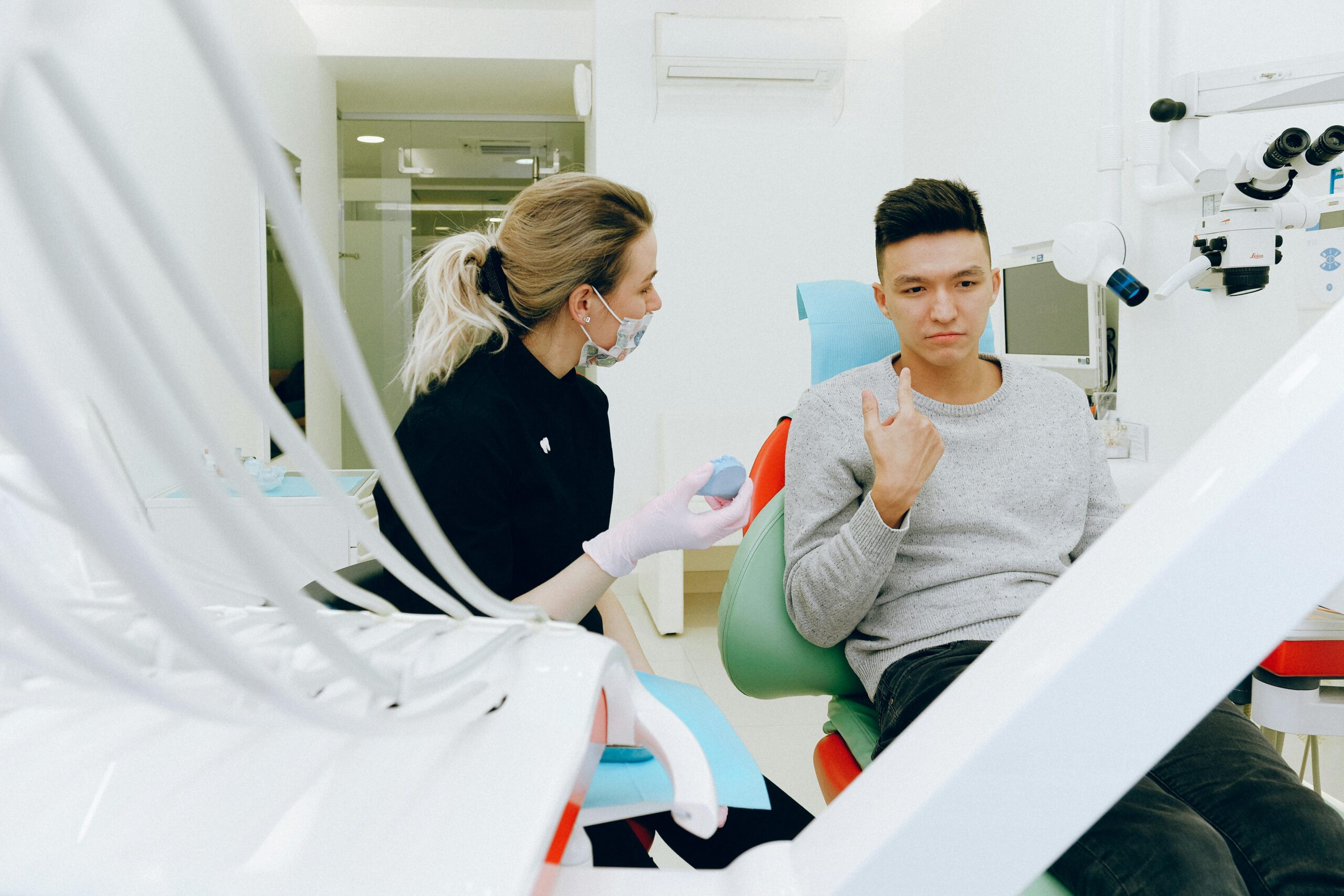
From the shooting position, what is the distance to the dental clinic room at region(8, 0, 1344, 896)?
198 mm

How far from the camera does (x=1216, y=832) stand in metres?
0.88

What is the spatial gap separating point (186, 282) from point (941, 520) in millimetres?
1285

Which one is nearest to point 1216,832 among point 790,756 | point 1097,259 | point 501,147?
point 790,756

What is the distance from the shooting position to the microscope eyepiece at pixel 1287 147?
1.77 metres

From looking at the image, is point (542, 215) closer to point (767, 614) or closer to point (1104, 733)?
point (767, 614)

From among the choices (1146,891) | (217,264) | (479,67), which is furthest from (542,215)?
(479,67)

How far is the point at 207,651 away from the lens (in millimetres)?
169

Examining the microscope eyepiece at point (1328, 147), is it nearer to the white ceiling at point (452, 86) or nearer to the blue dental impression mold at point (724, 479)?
the blue dental impression mold at point (724, 479)

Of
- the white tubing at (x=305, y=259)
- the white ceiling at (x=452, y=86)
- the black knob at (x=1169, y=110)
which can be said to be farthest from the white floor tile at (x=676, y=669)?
the white ceiling at (x=452, y=86)

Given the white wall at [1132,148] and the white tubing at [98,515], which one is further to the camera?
the white wall at [1132,148]

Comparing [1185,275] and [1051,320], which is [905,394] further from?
[1051,320]

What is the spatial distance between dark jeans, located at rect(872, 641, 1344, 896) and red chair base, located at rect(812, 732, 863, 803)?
0.40 m

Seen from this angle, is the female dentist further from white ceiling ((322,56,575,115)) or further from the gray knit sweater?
white ceiling ((322,56,575,115))

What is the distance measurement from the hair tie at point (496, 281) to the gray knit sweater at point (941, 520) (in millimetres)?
503
